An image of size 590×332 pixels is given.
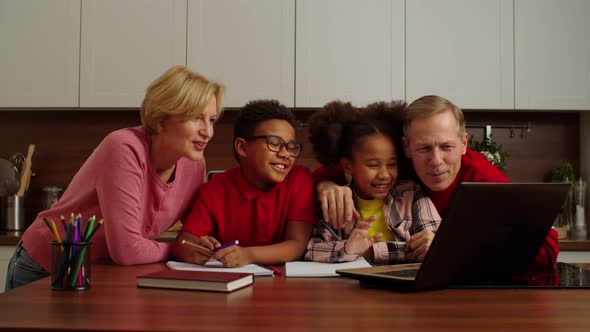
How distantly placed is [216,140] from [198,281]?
2.19 metres

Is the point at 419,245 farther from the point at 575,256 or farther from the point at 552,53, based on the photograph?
the point at 552,53

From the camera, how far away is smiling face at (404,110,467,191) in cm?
139

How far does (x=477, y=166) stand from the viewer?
149 centimetres

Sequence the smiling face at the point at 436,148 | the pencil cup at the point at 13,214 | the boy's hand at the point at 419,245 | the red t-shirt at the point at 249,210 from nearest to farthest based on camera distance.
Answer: the boy's hand at the point at 419,245 → the smiling face at the point at 436,148 → the red t-shirt at the point at 249,210 → the pencil cup at the point at 13,214

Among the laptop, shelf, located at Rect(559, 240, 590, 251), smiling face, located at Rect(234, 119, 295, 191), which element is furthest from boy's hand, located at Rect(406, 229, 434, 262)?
shelf, located at Rect(559, 240, 590, 251)

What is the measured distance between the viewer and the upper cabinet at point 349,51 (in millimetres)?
2867

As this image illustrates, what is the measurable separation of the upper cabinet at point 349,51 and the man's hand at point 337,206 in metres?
1.51

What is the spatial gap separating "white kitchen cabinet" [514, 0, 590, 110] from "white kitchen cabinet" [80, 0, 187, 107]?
5.31 ft

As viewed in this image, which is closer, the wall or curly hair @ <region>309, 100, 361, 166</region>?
curly hair @ <region>309, 100, 361, 166</region>

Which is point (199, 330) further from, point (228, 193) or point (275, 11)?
point (275, 11)

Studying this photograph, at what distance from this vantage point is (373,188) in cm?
148

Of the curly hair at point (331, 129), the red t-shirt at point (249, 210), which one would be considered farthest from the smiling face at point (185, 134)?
the curly hair at point (331, 129)

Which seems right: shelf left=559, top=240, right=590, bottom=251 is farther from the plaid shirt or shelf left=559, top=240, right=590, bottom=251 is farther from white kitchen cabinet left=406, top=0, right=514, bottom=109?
the plaid shirt

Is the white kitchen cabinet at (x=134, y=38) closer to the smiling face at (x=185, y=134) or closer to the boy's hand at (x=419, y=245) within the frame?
the smiling face at (x=185, y=134)
